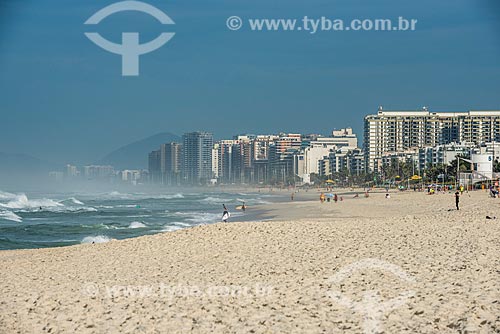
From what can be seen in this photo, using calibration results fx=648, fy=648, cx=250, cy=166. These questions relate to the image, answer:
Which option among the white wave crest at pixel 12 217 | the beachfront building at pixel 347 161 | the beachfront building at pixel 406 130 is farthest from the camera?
the beachfront building at pixel 347 161

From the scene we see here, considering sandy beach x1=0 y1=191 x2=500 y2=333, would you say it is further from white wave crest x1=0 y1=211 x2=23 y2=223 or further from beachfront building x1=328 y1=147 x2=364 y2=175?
beachfront building x1=328 y1=147 x2=364 y2=175

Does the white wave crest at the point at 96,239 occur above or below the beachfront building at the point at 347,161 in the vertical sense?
below

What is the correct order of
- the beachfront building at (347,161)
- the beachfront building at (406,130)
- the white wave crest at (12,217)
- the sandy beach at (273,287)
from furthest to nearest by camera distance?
the beachfront building at (347,161) → the beachfront building at (406,130) → the white wave crest at (12,217) → the sandy beach at (273,287)

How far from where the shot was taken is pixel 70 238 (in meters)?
22.9

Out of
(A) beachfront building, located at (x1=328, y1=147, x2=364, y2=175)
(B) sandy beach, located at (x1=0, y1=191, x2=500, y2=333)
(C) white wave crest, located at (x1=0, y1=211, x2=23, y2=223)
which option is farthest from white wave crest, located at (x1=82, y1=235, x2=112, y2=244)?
(A) beachfront building, located at (x1=328, y1=147, x2=364, y2=175)

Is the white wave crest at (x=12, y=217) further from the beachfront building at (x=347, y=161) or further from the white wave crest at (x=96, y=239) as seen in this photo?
the beachfront building at (x=347, y=161)

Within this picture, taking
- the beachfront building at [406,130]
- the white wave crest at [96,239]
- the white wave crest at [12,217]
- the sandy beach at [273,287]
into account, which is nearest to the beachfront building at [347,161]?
the beachfront building at [406,130]

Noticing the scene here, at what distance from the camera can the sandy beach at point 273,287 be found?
7040mm

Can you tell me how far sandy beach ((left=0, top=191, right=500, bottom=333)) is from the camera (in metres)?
7.04

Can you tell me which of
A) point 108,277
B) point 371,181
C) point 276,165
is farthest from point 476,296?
point 276,165

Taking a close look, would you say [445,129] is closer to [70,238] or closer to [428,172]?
[428,172]

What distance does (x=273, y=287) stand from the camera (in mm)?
8898

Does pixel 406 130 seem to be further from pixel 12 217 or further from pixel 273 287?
pixel 273 287

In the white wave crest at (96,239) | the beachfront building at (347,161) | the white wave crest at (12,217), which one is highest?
the beachfront building at (347,161)
